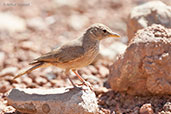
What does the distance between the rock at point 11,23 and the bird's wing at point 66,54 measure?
18.8 ft

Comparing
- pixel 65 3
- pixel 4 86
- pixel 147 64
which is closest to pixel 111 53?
pixel 147 64

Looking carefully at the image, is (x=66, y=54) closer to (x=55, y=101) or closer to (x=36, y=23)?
(x=55, y=101)

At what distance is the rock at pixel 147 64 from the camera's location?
6297 millimetres

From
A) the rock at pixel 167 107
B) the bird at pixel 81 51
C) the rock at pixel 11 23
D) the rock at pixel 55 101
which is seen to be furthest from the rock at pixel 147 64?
the rock at pixel 11 23

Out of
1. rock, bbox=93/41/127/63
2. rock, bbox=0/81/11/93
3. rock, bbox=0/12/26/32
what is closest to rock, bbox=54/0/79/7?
rock, bbox=0/12/26/32

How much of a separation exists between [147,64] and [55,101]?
218 cm

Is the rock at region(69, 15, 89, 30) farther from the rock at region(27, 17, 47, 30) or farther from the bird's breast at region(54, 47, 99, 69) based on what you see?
the bird's breast at region(54, 47, 99, 69)

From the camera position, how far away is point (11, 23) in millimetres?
12227

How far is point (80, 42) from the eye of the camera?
6.48 meters

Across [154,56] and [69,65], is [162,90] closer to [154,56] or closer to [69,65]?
[154,56]

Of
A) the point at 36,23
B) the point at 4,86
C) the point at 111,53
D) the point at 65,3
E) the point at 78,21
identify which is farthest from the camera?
the point at 65,3

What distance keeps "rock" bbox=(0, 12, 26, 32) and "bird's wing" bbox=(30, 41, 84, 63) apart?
226 inches

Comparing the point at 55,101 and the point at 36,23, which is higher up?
the point at 36,23

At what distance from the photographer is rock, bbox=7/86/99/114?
20.0 feet
